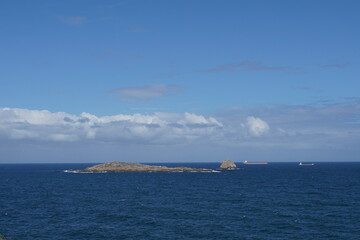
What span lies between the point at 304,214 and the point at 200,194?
3801cm

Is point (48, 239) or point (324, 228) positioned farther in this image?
point (324, 228)

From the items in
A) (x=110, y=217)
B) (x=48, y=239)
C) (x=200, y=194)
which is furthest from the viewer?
(x=200, y=194)

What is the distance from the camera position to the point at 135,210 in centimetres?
7256

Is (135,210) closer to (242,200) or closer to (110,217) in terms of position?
(110,217)

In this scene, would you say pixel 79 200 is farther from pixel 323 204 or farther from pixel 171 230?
pixel 323 204

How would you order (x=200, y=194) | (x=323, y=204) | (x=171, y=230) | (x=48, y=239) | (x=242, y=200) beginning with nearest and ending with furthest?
(x=48, y=239), (x=171, y=230), (x=323, y=204), (x=242, y=200), (x=200, y=194)

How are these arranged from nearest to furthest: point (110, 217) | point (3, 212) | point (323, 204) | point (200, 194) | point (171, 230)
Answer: point (171, 230) → point (110, 217) → point (3, 212) → point (323, 204) → point (200, 194)

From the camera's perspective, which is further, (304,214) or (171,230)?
(304,214)

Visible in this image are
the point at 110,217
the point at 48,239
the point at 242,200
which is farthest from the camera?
the point at 242,200

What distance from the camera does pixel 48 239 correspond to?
4900cm

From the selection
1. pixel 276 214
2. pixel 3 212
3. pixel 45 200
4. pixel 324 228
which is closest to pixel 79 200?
pixel 45 200

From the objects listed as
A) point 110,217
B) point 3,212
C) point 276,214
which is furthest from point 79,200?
point 276,214

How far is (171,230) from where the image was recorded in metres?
54.9

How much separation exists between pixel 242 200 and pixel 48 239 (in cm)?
5130
